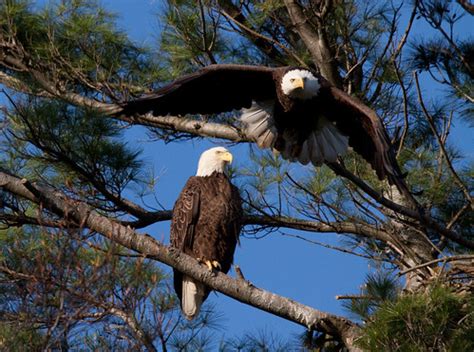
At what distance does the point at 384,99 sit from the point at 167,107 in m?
1.07

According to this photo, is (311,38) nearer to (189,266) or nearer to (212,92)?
(212,92)

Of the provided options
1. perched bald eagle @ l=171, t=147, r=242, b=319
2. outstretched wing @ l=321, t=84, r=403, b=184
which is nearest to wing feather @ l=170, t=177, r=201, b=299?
perched bald eagle @ l=171, t=147, r=242, b=319

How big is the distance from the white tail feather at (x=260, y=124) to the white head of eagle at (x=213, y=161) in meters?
0.16

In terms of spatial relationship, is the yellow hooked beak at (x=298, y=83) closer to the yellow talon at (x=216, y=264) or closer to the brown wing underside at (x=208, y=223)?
the brown wing underside at (x=208, y=223)

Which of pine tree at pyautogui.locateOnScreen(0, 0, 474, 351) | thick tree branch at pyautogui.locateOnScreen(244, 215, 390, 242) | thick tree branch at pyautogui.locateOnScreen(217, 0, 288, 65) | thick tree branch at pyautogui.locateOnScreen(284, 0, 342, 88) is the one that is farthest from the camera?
thick tree branch at pyautogui.locateOnScreen(217, 0, 288, 65)

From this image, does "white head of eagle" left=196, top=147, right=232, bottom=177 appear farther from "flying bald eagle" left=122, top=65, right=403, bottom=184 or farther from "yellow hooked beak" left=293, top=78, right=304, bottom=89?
"yellow hooked beak" left=293, top=78, right=304, bottom=89

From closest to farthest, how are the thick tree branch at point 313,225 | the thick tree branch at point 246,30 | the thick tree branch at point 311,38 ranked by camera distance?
1. the thick tree branch at point 313,225
2. the thick tree branch at point 311,38
3. the thick tree branch at point 246,30

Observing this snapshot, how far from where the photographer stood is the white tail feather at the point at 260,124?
16.2ft

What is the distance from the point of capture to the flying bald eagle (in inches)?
182

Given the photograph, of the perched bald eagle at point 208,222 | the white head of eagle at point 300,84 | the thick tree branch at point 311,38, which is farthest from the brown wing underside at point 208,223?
the thick tree branch at point 311,38

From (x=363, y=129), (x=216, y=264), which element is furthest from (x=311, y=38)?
(x=216, y=264)

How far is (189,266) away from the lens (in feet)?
12.3

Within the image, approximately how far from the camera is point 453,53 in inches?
204

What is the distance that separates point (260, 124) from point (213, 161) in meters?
0.29
